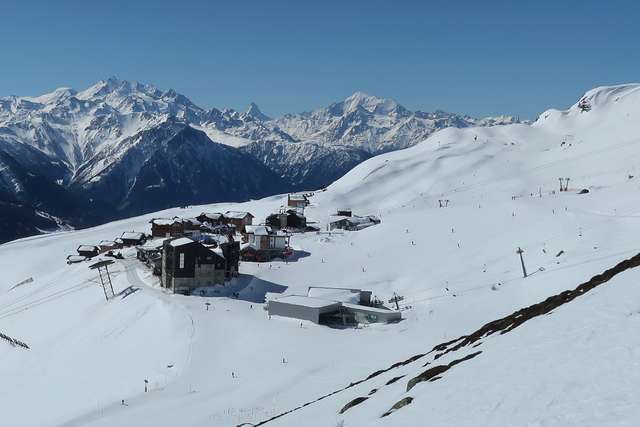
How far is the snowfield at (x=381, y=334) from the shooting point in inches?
586

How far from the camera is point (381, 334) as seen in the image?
1842 inches

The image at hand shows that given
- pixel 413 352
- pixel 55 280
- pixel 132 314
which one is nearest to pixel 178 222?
pixel 55 280

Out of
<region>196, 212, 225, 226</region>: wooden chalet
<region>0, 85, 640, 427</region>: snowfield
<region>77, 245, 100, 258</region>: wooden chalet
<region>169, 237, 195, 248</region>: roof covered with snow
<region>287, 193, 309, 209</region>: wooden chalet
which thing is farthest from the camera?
<region>287, 193, 309, 209</region>: wooden chalet

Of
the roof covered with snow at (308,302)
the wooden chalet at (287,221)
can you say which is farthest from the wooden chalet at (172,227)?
the roof covered with snow at (308,302)

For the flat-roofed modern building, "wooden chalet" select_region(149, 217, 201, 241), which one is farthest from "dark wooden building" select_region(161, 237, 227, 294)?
"wooden chalet" select_region(149, 217, 201, 241)

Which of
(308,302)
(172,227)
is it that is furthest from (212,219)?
(308,302)

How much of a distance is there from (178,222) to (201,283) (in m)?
38.9

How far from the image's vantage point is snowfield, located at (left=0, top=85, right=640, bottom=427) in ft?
48.9

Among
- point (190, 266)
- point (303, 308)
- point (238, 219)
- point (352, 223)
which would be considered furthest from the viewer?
point (238, 219)

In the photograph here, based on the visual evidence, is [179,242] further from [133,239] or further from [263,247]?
[133,239]

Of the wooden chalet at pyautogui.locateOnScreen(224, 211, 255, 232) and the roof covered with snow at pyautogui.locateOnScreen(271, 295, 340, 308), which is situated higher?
the wooden chalet at pyautogui.locateOnScreen(224, 211, 255, 232)

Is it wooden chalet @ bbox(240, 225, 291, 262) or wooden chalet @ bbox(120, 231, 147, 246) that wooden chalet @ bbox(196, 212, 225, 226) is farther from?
wooden chalet @ bbox(240, 225, 291, 262)

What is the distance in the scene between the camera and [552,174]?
11262 centimetres

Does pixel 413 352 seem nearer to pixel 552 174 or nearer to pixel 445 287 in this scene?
pixel 445 287
